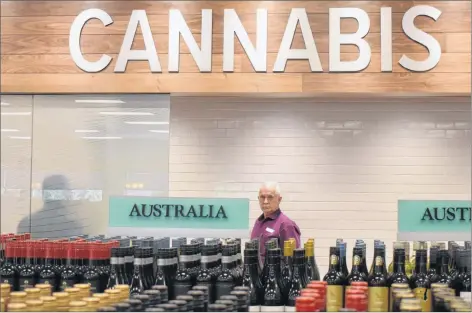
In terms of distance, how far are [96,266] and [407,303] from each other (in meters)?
1.30

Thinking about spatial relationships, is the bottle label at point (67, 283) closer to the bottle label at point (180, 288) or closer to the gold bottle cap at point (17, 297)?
the bottle label at point (180, 288)

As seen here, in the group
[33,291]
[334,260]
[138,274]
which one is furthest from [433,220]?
[33,291]

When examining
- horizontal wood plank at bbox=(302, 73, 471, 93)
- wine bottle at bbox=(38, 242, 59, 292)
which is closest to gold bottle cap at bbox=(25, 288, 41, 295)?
wine bottle at bbox=(38, 242, 59, 292)

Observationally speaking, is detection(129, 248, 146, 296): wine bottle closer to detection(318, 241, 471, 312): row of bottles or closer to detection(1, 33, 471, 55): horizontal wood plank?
detection(318, 241, 471, 312): row of bottles

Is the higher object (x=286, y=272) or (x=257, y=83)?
(x=257, y=83)

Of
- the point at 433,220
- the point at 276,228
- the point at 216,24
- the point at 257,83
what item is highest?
the point at 216,24

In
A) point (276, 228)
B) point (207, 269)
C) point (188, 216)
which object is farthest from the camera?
point (276, 228)

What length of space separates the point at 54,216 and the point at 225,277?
13.7ft

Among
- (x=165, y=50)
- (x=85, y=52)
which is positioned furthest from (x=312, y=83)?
(x=85, y=52)

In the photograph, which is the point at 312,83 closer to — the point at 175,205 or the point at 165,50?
the point at 165,50

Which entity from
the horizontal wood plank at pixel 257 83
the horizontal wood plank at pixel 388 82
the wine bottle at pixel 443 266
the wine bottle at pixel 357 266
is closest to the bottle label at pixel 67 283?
the wine bottle at pixel 357 266

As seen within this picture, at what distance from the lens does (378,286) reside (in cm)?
296

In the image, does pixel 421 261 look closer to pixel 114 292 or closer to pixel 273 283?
pixel 273 283

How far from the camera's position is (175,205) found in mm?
3434
